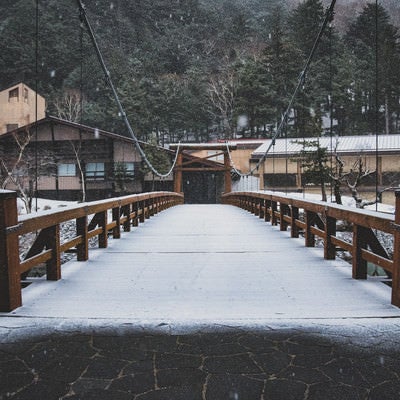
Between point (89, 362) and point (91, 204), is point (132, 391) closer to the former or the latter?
point (89, 362)

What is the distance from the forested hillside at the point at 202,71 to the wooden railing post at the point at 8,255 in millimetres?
26028

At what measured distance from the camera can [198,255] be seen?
4918 mm

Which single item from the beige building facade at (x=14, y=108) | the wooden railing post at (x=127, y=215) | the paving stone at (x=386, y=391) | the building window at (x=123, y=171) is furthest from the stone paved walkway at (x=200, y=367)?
the beige building facade at (x=14, y=108)

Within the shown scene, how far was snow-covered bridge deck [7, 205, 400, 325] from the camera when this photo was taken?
280 centimetres

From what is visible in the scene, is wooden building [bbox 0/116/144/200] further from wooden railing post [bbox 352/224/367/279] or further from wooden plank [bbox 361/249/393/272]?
wooden plank [bbox 361/249/393/272]

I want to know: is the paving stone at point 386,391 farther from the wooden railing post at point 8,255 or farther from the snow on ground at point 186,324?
the wooden railing post at point 8,255

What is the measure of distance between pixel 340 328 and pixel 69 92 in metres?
35.7

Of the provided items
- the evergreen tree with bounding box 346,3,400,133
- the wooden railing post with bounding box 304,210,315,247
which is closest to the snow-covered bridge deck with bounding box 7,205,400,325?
the wooden railing post with bounding box 304,210,315,247

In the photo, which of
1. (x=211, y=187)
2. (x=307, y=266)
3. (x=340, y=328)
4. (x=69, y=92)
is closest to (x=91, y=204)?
(x=307, y=266)

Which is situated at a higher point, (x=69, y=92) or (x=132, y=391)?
(x=69, y=92)

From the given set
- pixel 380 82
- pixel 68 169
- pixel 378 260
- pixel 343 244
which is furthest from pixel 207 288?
pixel 380 82

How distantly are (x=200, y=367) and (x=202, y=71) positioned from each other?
128ft

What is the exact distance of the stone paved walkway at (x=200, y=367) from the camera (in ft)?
5.91

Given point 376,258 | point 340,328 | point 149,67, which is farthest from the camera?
point 149,67
